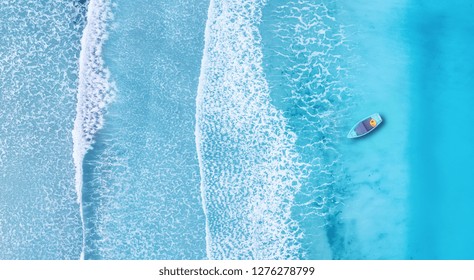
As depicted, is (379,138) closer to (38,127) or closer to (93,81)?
(93,81)

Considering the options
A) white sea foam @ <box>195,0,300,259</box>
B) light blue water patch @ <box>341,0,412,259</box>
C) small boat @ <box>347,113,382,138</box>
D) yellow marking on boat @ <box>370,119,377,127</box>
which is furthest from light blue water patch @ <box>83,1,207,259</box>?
yellow marking on boat @ <box>370,119,377,127</box>

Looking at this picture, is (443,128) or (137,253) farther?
(443,128)

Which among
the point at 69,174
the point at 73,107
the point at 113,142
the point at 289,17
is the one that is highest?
the point at 289,17

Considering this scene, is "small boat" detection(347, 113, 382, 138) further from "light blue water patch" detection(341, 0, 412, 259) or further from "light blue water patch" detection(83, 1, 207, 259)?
"light blue water patch" detection(83, 1, 207, 259)

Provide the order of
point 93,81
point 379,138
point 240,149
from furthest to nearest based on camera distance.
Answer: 1. point 379,138
2. point 240,149
3. point 93,81

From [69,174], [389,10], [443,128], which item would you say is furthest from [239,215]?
[389,10]

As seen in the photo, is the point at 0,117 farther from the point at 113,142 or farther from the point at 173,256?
the point at 173,256

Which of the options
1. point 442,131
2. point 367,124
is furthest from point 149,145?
point 442,131
